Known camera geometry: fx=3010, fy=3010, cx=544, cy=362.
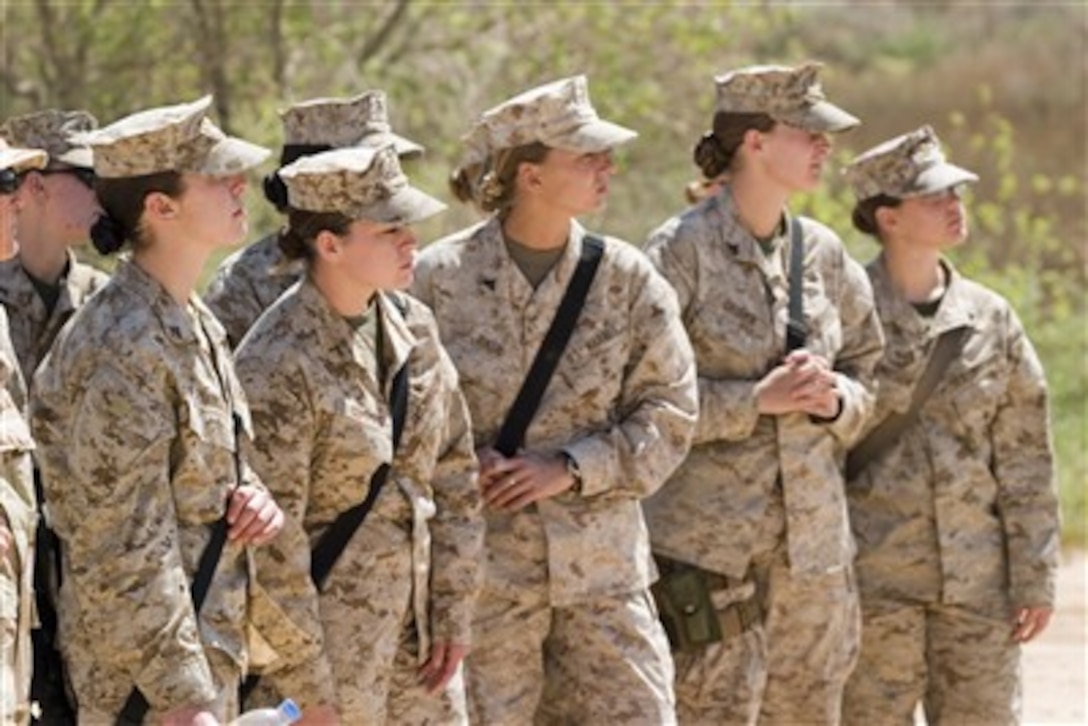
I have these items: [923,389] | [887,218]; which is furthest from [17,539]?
[887,218]

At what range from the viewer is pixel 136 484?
6.53 meters

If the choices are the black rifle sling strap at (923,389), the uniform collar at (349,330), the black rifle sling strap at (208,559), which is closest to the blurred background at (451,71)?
the black rifle sling strap at (923,389)

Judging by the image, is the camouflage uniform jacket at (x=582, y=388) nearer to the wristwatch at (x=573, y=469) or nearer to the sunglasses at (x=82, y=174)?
the wristwatch at (x=573, y=469)

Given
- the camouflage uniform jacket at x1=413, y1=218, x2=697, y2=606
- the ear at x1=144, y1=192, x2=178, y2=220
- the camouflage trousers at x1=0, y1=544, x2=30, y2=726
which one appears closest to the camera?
the camouflage trousers at x1=0, y1=544, x2=30, y2=726

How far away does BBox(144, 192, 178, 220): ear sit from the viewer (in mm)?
6828

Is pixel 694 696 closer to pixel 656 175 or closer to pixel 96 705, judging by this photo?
pixel 96 705

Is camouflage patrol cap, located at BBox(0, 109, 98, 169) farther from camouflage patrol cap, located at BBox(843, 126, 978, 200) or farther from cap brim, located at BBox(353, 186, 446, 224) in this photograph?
camouflage patrol cap, located at BBox(843, 126, 978, 200)

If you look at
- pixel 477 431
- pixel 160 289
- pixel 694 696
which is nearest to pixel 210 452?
pixel 160 289

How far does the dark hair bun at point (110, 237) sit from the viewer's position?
6.86 meters

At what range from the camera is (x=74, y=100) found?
56.2 feet

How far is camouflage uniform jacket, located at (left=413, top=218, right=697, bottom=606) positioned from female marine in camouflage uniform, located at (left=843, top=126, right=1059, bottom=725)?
1.45 metres

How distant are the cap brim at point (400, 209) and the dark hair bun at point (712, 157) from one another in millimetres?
1982

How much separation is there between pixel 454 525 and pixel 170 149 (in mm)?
1411

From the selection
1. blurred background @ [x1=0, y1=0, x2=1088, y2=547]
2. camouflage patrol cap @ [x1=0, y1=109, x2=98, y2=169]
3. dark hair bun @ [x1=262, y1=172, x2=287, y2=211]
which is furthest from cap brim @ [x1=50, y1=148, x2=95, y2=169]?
blurred background @ [x1=0, y1=0, x2=1088, y2=547]
